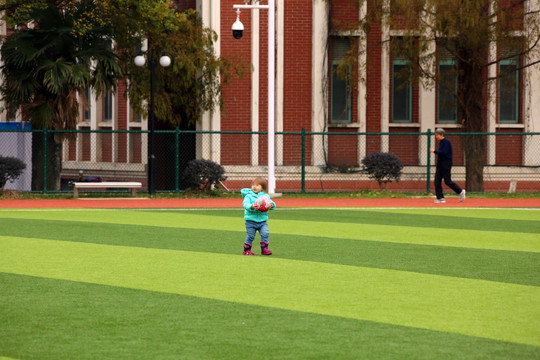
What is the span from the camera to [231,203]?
2481cm

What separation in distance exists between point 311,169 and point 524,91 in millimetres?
7242

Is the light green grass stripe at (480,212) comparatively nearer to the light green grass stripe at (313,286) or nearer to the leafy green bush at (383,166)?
the leafy green bush at (383,166)

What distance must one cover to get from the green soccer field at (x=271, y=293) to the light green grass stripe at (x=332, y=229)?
0.07m

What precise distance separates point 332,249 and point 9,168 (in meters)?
14.0

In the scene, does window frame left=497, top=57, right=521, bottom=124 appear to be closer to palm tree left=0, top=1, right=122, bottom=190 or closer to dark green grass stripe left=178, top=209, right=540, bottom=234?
dark green grass stripe left=178, top=209, right=540, bottom=234

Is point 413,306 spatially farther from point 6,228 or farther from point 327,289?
point 6,228

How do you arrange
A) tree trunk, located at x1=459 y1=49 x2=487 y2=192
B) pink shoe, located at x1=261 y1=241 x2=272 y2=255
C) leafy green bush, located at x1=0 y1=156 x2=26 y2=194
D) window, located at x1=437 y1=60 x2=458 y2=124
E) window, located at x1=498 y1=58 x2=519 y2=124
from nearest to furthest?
pink shoe, located at x1=261 y1=241 x2=272 y2=255, leafy green bush, located at x1=0 y1=156 x2=26 y2=194, tree trunk, located at x1=459 y1=49 x2=487 y2=192, window, located at x1=437 y1=60 x2=458 y2=124, window, located at x1=498 y1=58 x2=519 y2=124

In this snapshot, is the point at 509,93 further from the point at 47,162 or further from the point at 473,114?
the point at 47,162

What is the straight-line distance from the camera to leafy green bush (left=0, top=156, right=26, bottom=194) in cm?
2573

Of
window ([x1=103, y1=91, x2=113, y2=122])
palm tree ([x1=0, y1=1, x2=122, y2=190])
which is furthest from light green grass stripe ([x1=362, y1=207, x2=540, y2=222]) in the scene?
window ([x1=103, y1=91, x2=113, y2=122])

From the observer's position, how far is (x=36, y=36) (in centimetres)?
2734

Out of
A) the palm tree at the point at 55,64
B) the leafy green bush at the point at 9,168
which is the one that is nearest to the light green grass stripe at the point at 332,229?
the leafy green bush at the point at 9,168

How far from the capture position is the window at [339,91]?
31.5 metres

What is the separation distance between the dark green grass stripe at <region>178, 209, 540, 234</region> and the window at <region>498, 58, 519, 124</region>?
9.73 m
